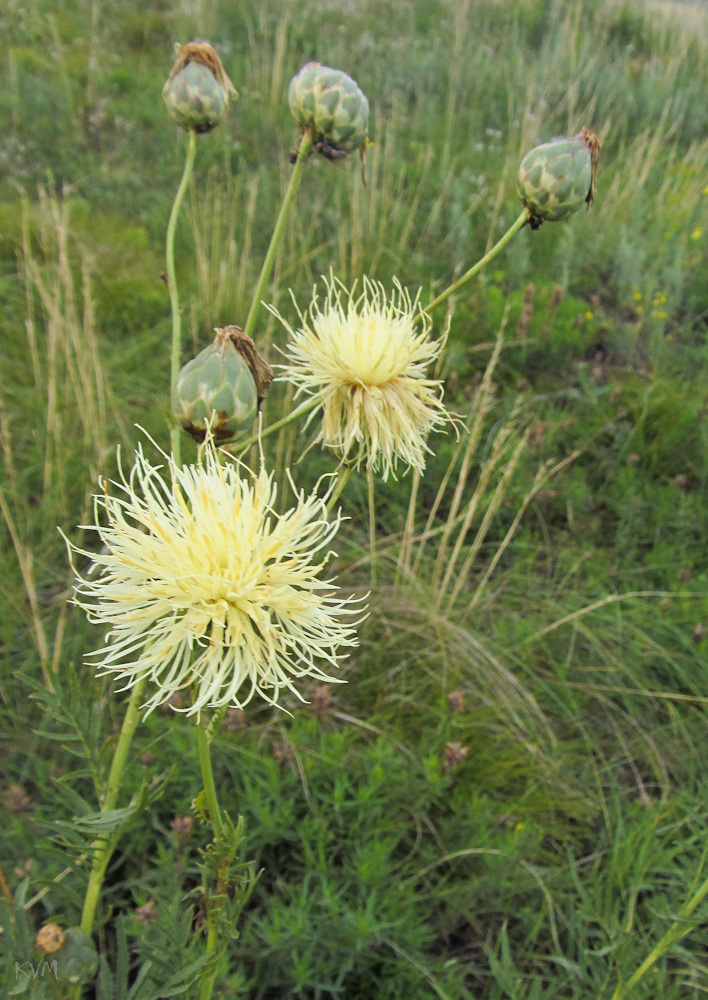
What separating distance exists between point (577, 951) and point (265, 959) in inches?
32.0

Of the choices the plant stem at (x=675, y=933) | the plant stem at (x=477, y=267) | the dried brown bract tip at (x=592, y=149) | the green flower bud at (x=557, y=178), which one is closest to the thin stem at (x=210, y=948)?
the plant stem at (x=675, y=933)

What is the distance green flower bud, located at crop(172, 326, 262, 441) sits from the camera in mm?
1075

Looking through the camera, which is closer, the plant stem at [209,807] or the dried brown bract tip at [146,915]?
the plant stem at [209,807]

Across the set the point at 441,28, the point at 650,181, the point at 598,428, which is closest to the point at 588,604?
the point at 598,428

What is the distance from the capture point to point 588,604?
264cm

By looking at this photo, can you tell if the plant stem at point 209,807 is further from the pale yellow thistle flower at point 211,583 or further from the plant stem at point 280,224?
the plant stem at point 280,224

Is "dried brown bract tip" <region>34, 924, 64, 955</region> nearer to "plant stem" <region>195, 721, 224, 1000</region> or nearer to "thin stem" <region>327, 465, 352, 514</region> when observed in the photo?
"plant stem" <region>195, 721, 224, 1000</region>

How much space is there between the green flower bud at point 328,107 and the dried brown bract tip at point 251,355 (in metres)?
0.56

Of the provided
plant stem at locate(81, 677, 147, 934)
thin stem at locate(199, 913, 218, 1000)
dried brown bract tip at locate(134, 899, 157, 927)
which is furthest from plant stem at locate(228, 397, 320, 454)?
dried brown bract tip at locate(134, 899, 157, 927)

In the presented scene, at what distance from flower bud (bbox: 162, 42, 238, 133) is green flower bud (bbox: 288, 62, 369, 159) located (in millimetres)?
193

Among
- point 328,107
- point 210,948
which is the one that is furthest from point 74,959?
point 328,107

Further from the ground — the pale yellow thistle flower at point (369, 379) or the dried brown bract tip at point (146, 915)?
the pale yellow thistle flower at point (369, 379)

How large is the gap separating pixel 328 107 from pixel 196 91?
33 cm

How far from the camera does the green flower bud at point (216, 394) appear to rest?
42.3 inches
